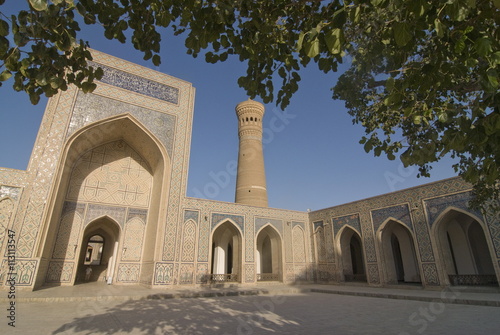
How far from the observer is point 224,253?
521 inches

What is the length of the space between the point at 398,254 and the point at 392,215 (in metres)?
4.63

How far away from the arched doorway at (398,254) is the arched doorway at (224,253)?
17.2 feet

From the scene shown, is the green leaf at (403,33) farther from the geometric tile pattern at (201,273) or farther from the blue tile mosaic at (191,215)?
the geometric tile pattern at (201,273)

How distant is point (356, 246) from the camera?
15914 millimetres

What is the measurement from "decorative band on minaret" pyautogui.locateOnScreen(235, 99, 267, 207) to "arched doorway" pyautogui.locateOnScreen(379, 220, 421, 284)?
6.66 m

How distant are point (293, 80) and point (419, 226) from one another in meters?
8.97

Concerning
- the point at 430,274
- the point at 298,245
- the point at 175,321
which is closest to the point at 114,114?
the point at 175,321

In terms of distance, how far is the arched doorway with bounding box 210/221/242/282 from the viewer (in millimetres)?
11484

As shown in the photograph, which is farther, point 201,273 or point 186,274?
point 201,273

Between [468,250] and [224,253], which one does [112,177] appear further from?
[468,250]

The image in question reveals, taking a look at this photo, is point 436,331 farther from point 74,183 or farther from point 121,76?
point 121,76

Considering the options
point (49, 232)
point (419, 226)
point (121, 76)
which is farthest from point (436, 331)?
point (121, 76)

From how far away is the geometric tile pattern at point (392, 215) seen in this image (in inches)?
380

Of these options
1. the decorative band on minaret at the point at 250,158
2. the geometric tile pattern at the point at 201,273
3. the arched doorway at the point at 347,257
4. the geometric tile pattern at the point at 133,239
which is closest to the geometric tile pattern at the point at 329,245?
the arched doorway at the point at 347,257
